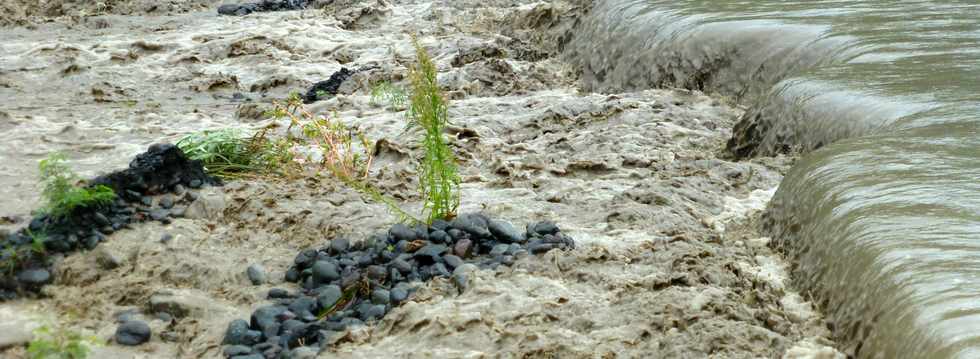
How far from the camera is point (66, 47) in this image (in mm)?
9242

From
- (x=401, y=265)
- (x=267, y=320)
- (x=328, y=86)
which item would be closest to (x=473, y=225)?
(x=401, y=265)

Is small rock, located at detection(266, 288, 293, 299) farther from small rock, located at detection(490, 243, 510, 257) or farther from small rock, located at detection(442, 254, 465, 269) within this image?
small rock, located at detection(490, 243, 510, 257)

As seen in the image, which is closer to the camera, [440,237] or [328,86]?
[440,237]

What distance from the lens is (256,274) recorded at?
4.16 meters

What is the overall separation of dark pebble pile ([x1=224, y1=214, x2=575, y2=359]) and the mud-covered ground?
0.28 ft

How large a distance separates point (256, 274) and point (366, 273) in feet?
1.69

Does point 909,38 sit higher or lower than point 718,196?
higher

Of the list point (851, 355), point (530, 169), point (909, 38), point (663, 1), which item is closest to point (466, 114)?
point (530, 169)

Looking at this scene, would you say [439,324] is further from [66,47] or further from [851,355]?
[66,47]

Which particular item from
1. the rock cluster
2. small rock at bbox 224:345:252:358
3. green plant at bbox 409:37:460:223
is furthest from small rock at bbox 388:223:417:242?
the rock cluster

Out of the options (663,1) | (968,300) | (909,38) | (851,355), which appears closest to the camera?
(968,300)

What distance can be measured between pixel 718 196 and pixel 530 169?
3.19ft

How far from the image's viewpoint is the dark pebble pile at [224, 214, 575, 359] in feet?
11.8

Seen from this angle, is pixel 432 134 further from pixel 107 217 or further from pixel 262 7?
pixel 262 7
